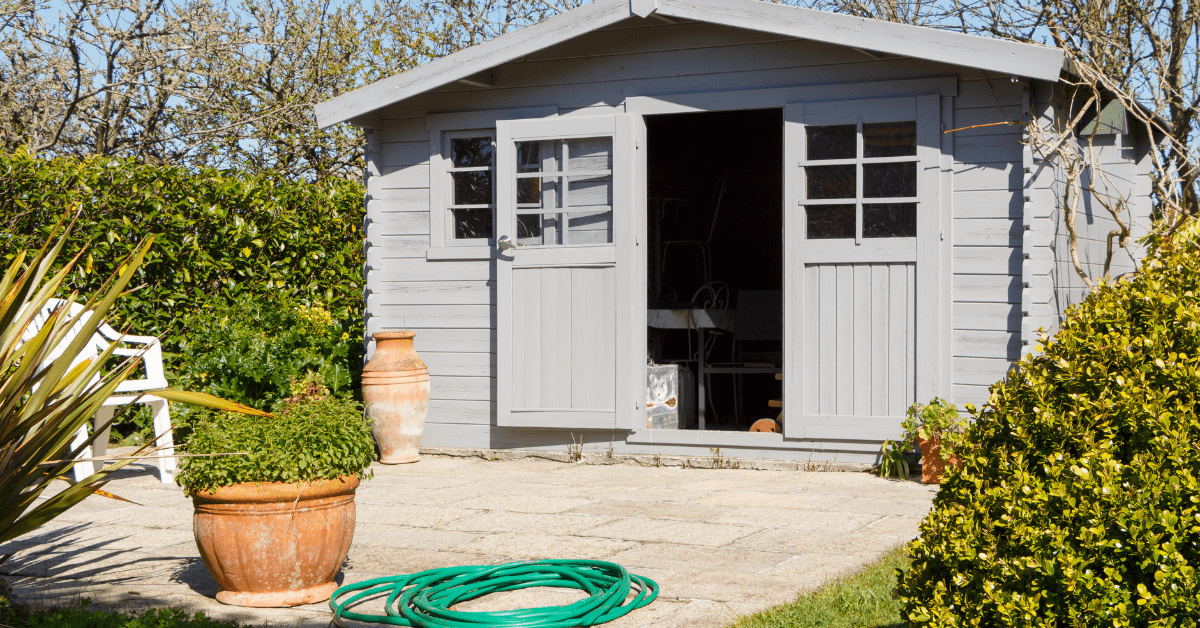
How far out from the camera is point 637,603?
3254 mm

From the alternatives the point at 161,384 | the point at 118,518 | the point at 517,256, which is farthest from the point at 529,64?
the point at 118,518

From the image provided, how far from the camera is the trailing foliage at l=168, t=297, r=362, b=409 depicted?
7.11 metres

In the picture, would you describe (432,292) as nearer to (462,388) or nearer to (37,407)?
(462,388)

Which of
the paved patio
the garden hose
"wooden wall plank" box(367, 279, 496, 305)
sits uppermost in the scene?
"wooden wall plank" box(367, 279, 496, 305)

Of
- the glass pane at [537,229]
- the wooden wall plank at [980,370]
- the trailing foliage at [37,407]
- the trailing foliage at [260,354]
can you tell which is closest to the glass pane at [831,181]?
the wooden wall plank at [980,370]

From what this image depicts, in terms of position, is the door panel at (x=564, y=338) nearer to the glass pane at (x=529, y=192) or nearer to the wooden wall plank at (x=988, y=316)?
the glass pane at (x=529, y=192)

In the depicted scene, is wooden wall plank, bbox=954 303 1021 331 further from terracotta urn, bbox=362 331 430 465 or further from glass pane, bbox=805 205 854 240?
terracotta urn, bbox=362 331 430 465

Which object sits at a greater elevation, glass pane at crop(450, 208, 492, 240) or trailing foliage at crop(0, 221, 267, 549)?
glass pane at crop(450, 208, 492, 240)

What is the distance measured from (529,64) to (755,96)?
4.67 ft

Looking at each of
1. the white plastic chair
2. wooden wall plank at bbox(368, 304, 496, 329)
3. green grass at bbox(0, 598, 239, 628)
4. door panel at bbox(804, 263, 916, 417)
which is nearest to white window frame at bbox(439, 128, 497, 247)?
wooden wall plank at bbox(368, 304, 496, 329)

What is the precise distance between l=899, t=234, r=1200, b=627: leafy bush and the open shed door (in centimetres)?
426

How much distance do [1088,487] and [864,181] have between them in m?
4.21

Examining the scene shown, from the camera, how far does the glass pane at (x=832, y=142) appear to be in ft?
19.6

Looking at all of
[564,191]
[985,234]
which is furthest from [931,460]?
[564,191]
